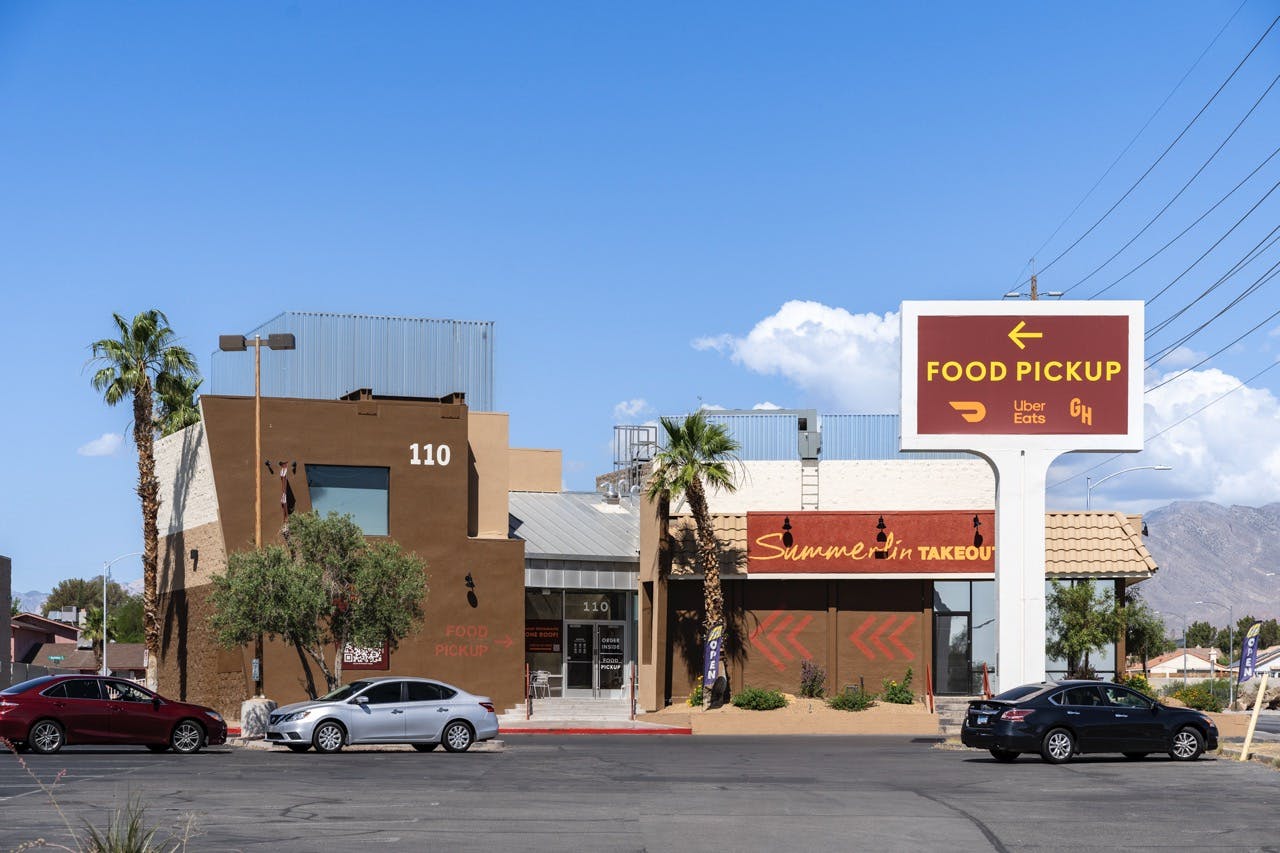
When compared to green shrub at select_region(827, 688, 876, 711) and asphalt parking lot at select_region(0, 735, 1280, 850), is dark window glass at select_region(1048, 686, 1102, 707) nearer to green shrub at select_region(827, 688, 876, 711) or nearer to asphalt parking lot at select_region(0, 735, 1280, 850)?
asphalt parking lot at select_region(0, 735, 1280, 850)

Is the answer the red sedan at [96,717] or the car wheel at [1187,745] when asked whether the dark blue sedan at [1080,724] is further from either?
the red sedan at [96,717]

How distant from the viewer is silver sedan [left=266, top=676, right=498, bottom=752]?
2859cm

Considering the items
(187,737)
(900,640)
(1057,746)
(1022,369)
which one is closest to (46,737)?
(187,737)

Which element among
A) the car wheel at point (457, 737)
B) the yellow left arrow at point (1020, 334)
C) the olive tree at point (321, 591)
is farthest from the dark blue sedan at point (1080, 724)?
the olive tree at point (321, 591)

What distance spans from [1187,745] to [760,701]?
13.8m

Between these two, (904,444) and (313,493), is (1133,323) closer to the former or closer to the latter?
(904,444)

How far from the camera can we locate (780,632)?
43.9m

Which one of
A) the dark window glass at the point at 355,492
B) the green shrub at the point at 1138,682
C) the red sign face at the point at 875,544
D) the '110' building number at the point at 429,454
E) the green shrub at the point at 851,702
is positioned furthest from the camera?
the red sign face at the point at 875,544

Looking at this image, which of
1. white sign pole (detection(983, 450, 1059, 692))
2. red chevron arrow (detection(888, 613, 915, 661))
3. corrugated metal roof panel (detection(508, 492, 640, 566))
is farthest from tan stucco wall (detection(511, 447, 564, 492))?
white sign pole (detection(983, 450, 1059, 692))

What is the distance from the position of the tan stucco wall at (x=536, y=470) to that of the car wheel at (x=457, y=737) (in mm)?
26000

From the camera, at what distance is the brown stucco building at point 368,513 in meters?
41.0

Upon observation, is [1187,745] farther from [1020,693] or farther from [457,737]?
[457,737]

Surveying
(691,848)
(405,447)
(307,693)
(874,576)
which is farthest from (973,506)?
(691,848)

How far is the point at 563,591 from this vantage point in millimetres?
47469
